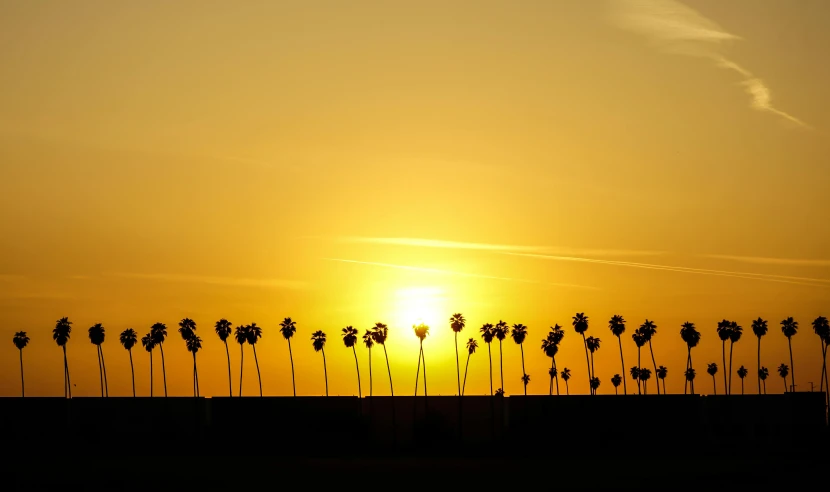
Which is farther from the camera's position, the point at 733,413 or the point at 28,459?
the point at 733,413

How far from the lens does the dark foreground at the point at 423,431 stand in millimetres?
118750

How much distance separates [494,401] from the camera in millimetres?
135250

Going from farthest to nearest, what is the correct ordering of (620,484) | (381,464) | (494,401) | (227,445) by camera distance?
1. (494,401)
2. (227,445)
3. (381,464)
4. (620,484)

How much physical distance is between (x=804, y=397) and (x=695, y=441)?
19010 mm

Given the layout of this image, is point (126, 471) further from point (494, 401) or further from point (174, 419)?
point (494, 401)

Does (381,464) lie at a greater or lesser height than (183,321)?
lesser

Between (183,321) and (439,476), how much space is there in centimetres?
11178

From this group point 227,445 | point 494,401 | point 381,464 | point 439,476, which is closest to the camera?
point 439,476

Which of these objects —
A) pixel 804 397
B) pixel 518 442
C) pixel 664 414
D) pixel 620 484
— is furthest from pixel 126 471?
pixel 804 397

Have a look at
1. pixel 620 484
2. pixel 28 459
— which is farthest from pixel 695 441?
pixel 28 459

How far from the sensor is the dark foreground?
11875 centimetres

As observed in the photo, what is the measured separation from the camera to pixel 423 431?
13388 centimetres

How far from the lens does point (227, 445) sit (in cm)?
12606

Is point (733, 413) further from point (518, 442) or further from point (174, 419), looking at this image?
point (174, 419)
